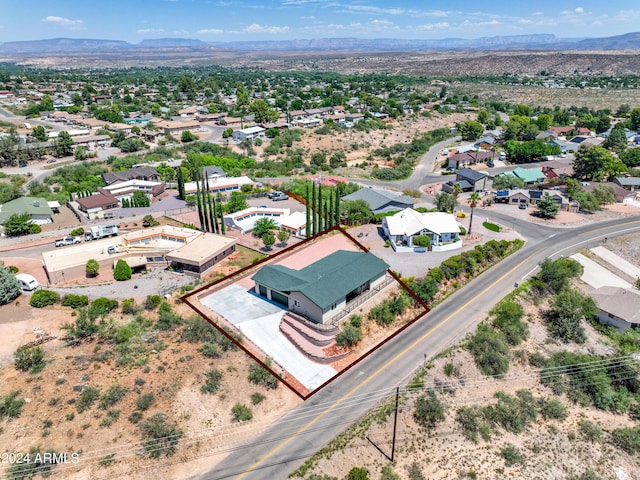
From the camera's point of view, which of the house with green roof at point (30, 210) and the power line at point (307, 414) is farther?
Result: the house with green roof at point (30, 210)

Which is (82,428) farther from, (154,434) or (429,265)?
(429,265)

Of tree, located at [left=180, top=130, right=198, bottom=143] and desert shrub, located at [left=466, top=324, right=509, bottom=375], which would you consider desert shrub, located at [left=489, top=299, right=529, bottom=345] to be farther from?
tree, located at [left=180, top=130, right=198, bottom=143]

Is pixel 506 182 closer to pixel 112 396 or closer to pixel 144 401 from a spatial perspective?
pixel 144 401

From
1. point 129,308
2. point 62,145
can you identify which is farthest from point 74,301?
point 62,145

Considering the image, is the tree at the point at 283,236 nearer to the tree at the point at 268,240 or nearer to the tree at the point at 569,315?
the tree at the point at 268,240

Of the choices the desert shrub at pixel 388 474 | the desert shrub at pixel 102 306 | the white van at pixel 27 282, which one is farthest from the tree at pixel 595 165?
the white van at pixel 27 282

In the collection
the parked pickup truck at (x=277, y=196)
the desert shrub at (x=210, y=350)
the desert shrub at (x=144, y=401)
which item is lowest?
the parked pickup truck at (x=277, y=196)

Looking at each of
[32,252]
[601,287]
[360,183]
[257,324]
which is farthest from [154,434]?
[360,183]
